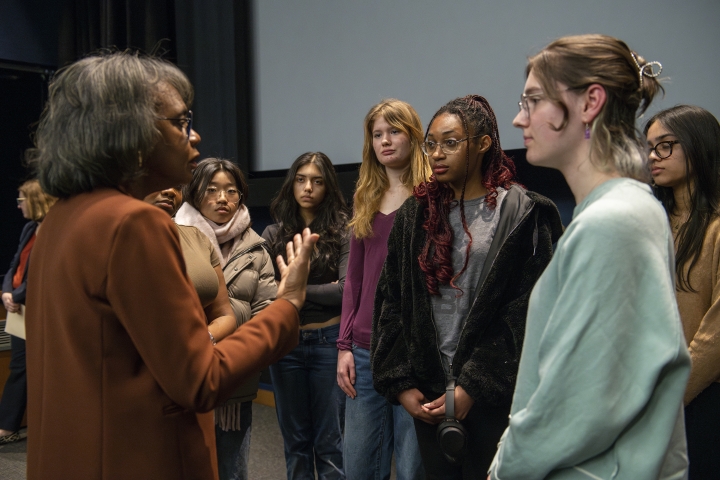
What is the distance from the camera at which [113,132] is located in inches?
40.6

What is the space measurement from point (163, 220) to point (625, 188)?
731mm

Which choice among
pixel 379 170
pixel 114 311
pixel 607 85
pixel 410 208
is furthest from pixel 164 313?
pixel 379 170

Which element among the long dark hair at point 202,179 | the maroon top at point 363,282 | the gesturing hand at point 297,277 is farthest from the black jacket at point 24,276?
the gesturing hand at point 297,277

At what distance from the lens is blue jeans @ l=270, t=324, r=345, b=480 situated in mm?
2584

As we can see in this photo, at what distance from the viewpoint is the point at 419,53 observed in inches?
127

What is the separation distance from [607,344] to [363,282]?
144 cm

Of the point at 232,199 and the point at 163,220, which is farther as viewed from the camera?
the point at 232,199

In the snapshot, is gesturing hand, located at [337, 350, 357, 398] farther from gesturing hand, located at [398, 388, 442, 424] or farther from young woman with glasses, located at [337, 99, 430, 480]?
gesturing hand, located at [398, 388, 442, 424]

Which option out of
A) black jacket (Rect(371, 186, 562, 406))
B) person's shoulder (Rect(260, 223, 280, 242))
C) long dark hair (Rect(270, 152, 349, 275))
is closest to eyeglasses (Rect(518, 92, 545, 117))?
black jacket (Rect(371, 186, 562, 406))

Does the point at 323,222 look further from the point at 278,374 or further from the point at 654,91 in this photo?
the point at 654,91

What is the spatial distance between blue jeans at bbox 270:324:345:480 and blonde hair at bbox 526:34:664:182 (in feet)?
5.71

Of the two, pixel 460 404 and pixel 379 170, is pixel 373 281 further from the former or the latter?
pixel 460 404

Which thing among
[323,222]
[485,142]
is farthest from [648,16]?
[323,222]

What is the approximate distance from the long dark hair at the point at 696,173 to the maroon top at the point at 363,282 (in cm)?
95
